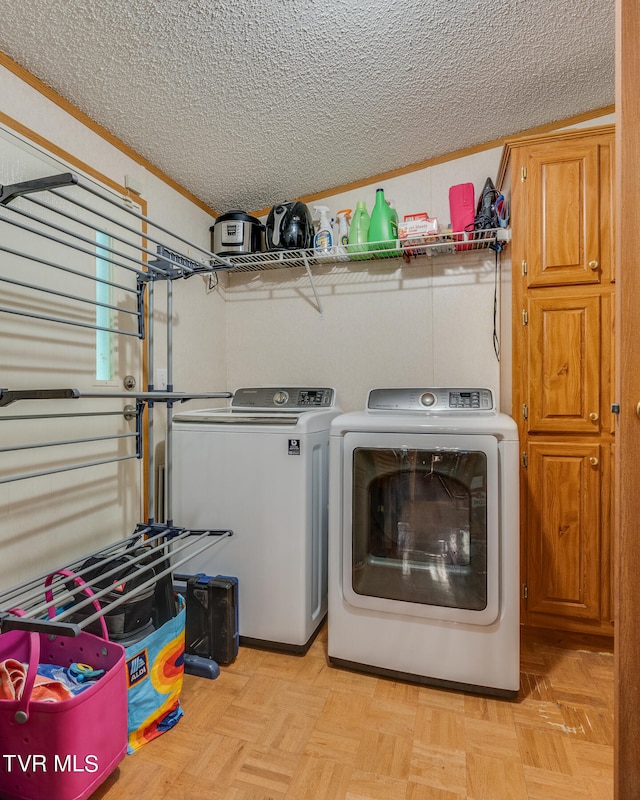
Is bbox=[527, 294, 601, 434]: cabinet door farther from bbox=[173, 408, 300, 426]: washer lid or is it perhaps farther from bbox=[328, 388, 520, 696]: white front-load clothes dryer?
bbox=[173, 408, 300, 426]: washer lid

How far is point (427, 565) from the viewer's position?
159 cm

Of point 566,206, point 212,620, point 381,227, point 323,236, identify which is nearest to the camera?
point 212,620

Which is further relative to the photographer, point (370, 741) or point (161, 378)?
point (161, 378)

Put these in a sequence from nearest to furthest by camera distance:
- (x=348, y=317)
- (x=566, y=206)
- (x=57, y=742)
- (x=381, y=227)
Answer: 1. (x=57, y=742)
2. (x=566, y=206)
3. (x=381, y=227)
4. (x=348, y=317)

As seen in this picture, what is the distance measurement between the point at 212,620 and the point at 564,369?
5.82 feet

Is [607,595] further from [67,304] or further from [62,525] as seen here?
[67,304]

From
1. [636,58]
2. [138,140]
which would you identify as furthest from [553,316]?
[138,140]

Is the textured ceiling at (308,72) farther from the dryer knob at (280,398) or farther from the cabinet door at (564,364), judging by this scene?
the dryer knob at (280,398)

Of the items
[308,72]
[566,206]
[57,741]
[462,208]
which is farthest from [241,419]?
[566,206]

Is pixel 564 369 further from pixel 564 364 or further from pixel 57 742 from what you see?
pixel 57 742

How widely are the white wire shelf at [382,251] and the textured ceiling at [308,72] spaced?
434 mm

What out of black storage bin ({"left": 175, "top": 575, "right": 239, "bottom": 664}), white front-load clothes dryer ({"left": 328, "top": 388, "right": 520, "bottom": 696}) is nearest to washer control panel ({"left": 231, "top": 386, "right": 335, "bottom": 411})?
white front-load clothes dryer ({"left": 328, "top": 388, "right": 520, "bottom": 696})

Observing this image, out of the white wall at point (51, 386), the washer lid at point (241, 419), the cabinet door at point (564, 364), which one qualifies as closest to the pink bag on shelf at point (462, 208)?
the cabinet door at point (564, 364)

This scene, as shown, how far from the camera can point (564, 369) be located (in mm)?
1852
